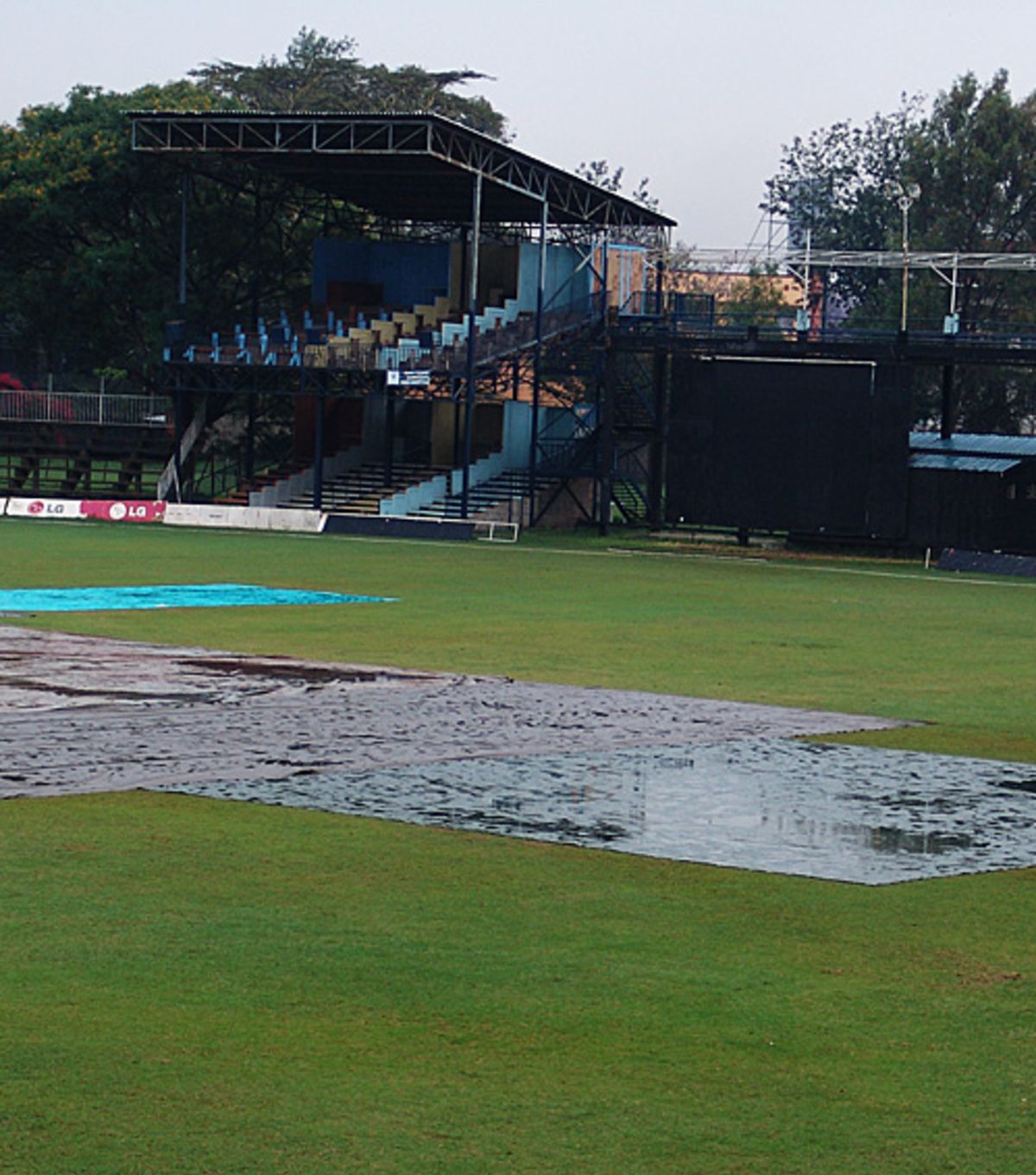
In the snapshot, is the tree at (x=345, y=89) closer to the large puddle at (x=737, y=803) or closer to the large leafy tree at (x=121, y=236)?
the large leafy tree at (x=121, y=236)

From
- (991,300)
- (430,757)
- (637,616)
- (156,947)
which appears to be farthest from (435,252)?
(156,947)

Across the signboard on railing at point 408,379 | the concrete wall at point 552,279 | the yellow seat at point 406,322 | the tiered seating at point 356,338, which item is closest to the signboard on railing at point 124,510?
the tiered seating at point 356,338

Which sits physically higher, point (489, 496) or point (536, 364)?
point (536, 364)

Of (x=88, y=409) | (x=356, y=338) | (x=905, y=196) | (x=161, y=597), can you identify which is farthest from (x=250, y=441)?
(x=161, y=597)

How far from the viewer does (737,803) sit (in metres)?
14.9

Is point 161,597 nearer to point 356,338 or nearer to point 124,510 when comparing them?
point 124,510

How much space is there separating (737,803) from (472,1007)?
6.24m

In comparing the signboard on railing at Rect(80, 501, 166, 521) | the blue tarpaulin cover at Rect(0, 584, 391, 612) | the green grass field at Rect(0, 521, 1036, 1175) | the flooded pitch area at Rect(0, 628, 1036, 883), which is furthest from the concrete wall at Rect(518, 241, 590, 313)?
the green grass field at Rect(0, 521, 1036, 1175)

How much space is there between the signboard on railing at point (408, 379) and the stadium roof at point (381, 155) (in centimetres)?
644

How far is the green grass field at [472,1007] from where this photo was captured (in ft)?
23.5

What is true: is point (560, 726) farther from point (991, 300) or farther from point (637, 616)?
point (991, 300)

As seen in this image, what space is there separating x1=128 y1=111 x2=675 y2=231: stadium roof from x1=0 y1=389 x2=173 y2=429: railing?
34.7ft

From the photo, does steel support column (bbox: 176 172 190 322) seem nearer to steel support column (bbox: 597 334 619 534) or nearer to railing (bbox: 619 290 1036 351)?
steel support column (bbox: 597 334 619 534)

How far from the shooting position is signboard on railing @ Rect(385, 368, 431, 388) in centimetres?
6644
